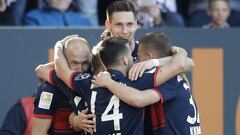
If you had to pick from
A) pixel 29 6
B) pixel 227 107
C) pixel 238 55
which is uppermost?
pixel 29 6

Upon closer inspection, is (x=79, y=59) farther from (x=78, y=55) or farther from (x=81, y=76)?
(x=81, y=76)

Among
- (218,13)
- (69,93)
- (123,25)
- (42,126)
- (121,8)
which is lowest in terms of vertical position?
(42,126)

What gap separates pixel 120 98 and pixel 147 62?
0.30m

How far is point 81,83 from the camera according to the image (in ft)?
15.6

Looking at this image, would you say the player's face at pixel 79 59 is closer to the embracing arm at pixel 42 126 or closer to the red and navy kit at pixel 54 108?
the red and navy kit at pixel 54 108

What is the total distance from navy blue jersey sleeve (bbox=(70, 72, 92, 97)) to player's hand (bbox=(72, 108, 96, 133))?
112mm

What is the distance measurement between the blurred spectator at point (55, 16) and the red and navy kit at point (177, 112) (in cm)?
327

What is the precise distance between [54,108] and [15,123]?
132cm

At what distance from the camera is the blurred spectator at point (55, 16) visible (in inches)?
307

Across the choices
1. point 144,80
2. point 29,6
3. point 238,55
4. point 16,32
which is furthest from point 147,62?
point 29,6

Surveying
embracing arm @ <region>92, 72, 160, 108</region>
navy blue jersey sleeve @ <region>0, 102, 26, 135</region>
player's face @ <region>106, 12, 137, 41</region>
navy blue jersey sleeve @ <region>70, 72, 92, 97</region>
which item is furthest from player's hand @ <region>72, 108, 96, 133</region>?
navy blue jersey sleeve @ <region>0, 102, 26, 135</region>

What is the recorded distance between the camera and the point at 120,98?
4.53 meters

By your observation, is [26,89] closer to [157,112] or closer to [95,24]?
[95,24]

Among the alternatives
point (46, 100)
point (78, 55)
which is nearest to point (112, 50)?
point (78, 55)
